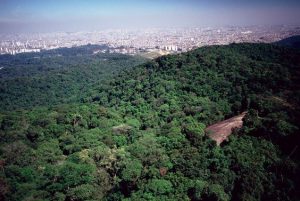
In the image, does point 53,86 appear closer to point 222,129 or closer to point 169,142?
point 169,142

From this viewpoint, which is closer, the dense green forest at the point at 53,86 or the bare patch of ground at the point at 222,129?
the bare patch of ground at the point at 222,129

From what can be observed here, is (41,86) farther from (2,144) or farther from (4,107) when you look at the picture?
(2,144)

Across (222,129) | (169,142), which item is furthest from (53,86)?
(222,129)

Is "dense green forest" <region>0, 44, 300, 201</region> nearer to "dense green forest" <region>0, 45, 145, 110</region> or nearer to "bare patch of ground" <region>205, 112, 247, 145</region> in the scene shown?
"bare patch of ground" <region>205, 112, 247, 145</region>

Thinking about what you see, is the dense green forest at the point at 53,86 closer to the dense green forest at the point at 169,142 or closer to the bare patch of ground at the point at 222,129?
the dense green forest at the point at 169,142

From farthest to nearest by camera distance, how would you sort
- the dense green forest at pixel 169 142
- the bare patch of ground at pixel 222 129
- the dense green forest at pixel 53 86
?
the dense green forest at pixel 53 86
the bare patch of ground at pixel 222 129
the dense green forest at pixel 169 142

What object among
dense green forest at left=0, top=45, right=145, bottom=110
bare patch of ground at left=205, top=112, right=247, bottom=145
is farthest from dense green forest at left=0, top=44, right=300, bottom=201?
dense green forest at left=0, top=45, right=145, bottom=110

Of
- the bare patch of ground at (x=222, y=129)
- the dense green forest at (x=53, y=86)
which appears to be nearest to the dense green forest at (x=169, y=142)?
the bare patch of ground at (x=222, y=129)
